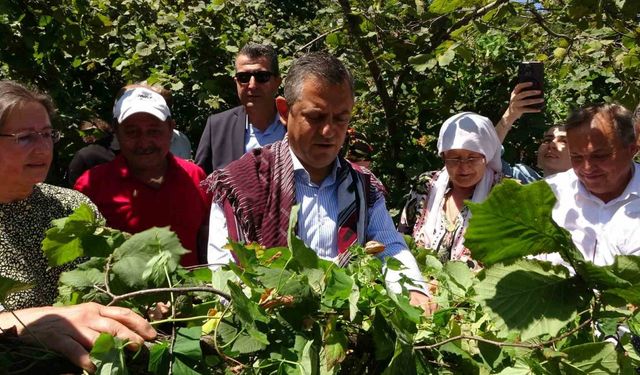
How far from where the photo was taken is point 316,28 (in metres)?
8.09

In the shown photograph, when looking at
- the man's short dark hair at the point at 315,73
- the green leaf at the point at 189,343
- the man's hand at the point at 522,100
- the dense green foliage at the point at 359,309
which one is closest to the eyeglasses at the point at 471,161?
the man's hand at the point at 522,100

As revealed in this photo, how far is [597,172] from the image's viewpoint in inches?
119

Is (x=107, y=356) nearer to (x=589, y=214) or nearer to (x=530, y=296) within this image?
(x=530, y=296)

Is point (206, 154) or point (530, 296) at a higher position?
point (530, 296)

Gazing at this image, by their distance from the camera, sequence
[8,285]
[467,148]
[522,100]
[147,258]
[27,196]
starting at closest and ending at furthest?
[8,285]
[147,258]
[27,196]
[467,148]
[522,100]

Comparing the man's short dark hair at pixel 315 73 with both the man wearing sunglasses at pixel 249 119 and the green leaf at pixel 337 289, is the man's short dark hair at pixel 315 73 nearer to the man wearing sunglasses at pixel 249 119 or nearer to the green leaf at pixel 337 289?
the green leaf at pixel 337 289

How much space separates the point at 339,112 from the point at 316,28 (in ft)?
19.3

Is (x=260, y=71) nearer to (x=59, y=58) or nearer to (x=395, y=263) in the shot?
(x=59, y=58)

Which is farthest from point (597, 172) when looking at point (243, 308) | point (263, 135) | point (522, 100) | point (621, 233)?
point (243, 308)

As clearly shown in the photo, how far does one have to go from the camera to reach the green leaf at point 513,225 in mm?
1073

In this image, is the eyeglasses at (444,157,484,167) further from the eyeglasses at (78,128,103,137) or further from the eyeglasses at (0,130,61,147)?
the eyeglasses at (78,128,103,137)

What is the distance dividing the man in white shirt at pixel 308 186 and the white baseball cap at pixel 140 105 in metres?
0.84

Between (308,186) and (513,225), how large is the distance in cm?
141

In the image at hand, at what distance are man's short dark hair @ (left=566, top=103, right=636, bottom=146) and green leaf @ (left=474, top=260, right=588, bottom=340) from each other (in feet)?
6.84
